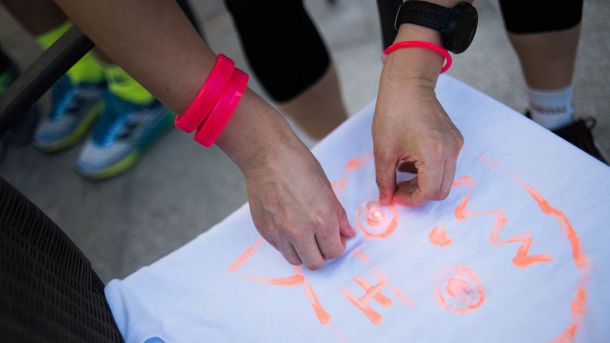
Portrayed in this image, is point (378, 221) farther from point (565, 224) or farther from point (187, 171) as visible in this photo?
point (187, 171)

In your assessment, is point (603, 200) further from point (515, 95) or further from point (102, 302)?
point (515, 95)

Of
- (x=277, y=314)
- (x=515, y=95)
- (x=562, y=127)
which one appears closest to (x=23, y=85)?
(x=277, y=314)

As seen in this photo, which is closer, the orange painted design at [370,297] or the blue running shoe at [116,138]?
the orange painted design at [370,297]

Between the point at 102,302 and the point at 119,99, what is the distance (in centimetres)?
83

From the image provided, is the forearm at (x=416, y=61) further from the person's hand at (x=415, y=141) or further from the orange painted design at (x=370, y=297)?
the orange painted design at (x=370, y=297)

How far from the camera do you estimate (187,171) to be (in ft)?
4.14

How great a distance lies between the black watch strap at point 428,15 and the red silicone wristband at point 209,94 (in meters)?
0.22

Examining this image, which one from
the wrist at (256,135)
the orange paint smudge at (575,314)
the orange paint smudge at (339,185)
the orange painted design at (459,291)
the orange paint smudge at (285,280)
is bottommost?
the orange paint smudge at (575,314)

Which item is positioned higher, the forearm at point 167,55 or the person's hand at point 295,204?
the forearm at point 167,55

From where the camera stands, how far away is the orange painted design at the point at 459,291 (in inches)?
18.2

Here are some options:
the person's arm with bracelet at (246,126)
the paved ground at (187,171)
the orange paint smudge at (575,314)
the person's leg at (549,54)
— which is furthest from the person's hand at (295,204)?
the paved ground at (187,171)

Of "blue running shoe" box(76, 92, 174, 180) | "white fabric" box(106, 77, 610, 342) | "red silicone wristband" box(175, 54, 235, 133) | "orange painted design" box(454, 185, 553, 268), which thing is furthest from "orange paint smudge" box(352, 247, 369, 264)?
"blue running shoe" box(76, 92, 174, 180)

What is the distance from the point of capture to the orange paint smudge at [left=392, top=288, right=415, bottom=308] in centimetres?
48

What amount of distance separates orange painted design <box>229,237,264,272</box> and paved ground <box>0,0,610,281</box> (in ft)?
1.85
